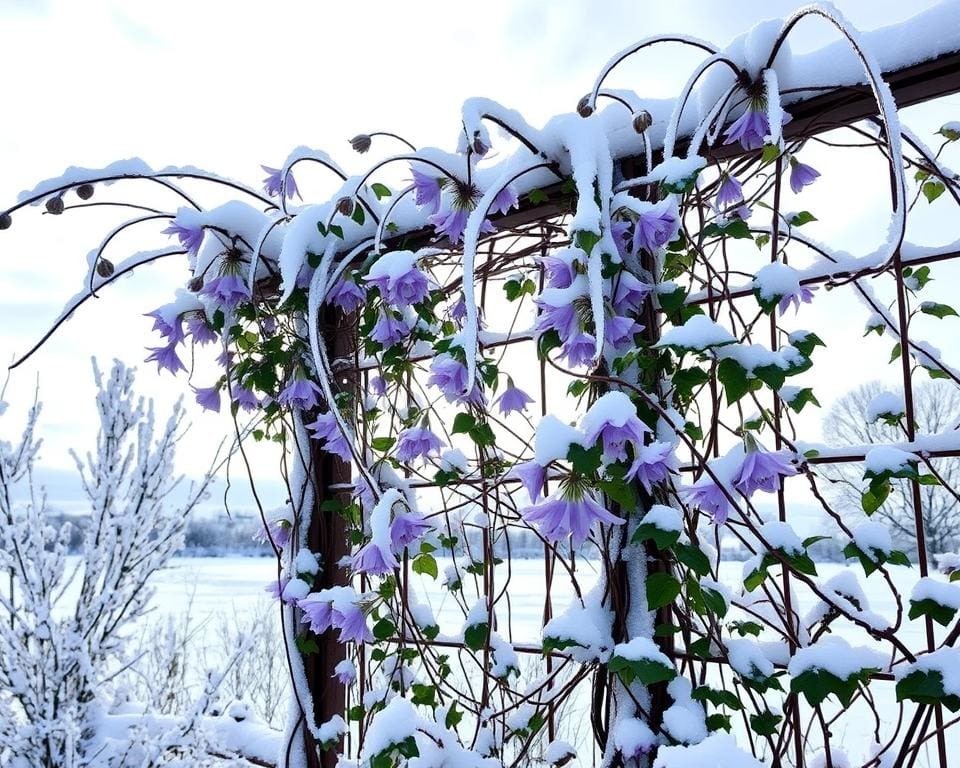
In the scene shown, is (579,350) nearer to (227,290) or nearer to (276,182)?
(227,290)

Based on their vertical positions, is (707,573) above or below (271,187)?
below

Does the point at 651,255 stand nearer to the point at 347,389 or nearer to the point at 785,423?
the point at 785,423

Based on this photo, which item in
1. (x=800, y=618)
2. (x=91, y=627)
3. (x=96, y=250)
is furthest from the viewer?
(x=91, y=627)

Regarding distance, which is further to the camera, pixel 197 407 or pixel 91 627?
pixel 91 627

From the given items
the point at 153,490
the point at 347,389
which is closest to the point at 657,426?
the point at 347,389

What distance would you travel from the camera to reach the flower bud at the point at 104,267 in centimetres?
134

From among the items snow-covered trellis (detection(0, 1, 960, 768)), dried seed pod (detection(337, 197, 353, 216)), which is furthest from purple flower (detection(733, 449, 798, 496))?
dried seed pod (detection(337, 197, 353, 216))

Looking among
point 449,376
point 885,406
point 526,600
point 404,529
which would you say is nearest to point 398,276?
point 449,376

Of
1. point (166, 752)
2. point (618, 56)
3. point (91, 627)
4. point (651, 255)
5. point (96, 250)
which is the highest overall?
point (618, 56)

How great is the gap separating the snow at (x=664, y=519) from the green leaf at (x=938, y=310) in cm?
48

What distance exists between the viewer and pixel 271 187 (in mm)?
1473

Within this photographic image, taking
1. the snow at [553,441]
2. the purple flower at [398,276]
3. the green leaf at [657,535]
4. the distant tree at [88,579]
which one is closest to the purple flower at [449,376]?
the purple flower at [398,276]

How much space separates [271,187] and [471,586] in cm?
88

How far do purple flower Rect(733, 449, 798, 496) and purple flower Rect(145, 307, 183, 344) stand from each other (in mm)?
1021
